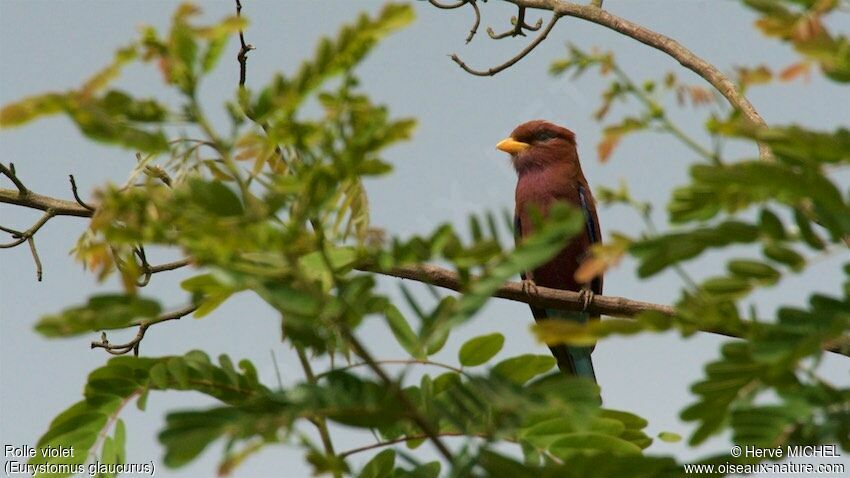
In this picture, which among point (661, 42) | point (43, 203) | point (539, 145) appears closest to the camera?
point (43, 203)

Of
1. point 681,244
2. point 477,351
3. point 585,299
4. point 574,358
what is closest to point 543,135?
point 574,358

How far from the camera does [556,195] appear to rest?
22.0 feet

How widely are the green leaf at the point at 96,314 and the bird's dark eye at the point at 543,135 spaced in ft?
18.5

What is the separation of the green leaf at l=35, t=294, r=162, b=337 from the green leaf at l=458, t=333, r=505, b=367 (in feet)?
3.42

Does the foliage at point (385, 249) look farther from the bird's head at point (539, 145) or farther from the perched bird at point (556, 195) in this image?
the bird's head at point (539, 145)

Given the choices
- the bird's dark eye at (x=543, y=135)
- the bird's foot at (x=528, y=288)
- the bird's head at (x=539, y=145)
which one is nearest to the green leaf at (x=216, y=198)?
the bird's foot at (x=528, y=288)

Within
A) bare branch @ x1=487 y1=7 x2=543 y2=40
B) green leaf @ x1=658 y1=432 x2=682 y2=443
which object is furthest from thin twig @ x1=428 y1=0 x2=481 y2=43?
green leaf @ x1=658 y1=432 x2=682 y2=443

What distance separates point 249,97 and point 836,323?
1.07 m

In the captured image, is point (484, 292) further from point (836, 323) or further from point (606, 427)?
point (606, 427)

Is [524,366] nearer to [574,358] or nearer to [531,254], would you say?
[531,254]

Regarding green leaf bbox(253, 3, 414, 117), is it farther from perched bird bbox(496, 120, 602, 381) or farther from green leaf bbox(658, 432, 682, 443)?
perched bird bbox(496, 120, 602, 381)

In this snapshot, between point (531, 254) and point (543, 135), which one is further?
point (543, 135)

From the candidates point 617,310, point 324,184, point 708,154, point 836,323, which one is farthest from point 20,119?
point 617,310

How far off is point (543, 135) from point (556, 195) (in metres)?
0.72
